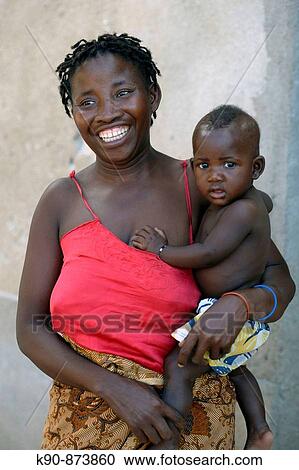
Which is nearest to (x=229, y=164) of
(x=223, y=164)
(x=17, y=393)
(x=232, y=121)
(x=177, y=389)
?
(x=223, y=164)

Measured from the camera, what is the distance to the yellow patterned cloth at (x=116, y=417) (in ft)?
6.75

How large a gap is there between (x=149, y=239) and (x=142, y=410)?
469 mm

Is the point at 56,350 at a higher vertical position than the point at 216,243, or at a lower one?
lower

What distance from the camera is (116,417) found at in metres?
2.07

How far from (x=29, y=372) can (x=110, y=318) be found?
1566 mm

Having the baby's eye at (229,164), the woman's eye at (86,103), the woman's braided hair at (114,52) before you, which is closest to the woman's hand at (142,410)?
the baby's eye at (229,164)

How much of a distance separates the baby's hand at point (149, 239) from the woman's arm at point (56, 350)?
0.26 m

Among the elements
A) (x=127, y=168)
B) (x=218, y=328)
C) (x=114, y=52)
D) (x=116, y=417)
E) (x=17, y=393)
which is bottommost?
(x=17, y=393)

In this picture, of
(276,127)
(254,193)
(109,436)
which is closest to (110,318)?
(109,436)

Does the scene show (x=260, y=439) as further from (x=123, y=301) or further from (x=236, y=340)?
(x=123, y=301)

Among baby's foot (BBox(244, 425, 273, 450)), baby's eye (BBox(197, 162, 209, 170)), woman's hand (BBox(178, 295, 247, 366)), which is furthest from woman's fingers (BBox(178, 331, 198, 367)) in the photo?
baby's eye (BBox(197, 162, 209, 170))

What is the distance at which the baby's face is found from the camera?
2.06m

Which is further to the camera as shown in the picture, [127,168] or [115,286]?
[127,168]
